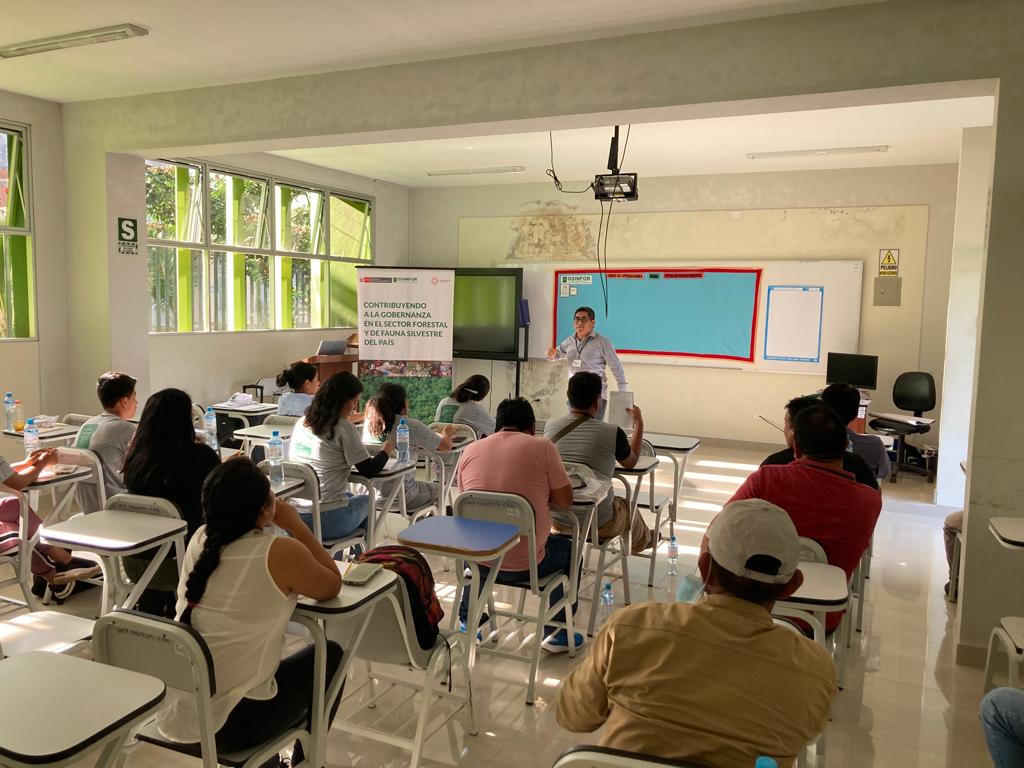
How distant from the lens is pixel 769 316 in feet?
28.1

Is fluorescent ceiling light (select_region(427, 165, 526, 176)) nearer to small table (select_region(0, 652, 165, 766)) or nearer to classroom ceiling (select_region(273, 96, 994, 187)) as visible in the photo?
classroom ceiling (select_region(273, 96, 994, 187))

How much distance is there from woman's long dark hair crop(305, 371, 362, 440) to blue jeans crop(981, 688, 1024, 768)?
9.35 ft

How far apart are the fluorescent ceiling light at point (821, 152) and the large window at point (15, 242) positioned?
6460mm

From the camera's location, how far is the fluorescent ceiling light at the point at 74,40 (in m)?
4.25

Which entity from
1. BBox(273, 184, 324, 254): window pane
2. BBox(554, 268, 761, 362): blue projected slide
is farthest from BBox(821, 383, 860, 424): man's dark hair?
BBox(273, 184, 324, 254): window pane

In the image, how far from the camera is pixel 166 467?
3027mm

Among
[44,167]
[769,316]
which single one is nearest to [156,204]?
[44,167]

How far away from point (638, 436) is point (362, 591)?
7.50ft

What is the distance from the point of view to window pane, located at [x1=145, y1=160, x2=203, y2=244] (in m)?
7.40

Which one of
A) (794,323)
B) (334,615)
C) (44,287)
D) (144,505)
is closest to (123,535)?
(144,505)

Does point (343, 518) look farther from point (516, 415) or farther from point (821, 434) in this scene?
point (821, 434)

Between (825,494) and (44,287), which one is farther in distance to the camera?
(44,287)

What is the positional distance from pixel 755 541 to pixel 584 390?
87.1 inches

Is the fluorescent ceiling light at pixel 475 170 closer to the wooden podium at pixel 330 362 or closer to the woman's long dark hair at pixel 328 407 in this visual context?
the wooden podium at pixel 330 362
